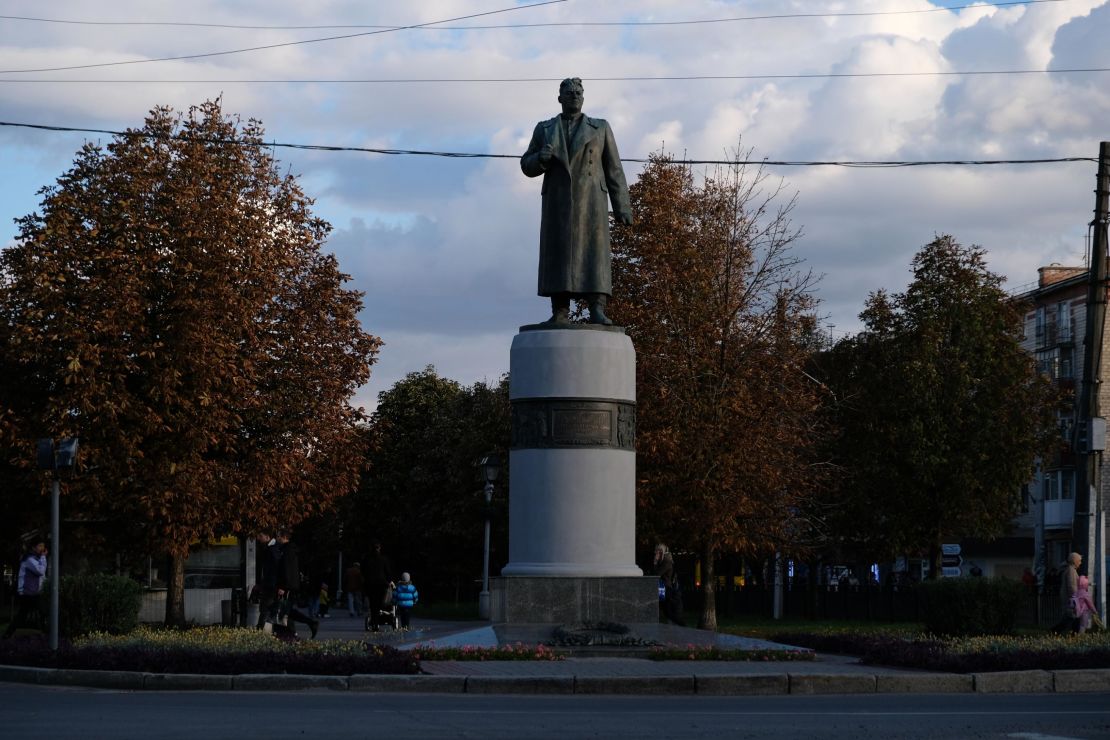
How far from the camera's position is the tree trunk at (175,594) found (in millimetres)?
38156

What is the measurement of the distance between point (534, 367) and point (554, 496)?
171 cm

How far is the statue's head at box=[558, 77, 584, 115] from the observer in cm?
2333

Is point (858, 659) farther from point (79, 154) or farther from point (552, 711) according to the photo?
point (79, 154)

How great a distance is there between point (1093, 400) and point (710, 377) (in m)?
12.2

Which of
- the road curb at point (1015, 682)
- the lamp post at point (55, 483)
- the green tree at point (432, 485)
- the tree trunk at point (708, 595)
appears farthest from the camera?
the green tree at point (432, 485)

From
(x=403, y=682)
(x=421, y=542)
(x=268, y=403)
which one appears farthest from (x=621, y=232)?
(x=421, y=542)

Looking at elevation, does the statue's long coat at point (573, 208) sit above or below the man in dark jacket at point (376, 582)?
above

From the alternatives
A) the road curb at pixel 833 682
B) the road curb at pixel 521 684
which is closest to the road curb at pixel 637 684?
the road curb at pixel 521 684

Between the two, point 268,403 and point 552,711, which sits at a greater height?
point 268,403

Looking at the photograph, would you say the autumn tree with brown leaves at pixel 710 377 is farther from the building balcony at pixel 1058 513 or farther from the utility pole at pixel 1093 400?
the building balcony at pixel 1058 513

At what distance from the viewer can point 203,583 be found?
47312 millimetres

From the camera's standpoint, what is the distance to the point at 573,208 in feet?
76.2

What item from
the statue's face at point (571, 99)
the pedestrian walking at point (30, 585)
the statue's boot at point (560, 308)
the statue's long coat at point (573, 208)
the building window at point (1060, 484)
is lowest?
the pedestrian walking at point (30, 585)

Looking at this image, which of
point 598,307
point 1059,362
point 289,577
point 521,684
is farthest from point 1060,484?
point 521,684
